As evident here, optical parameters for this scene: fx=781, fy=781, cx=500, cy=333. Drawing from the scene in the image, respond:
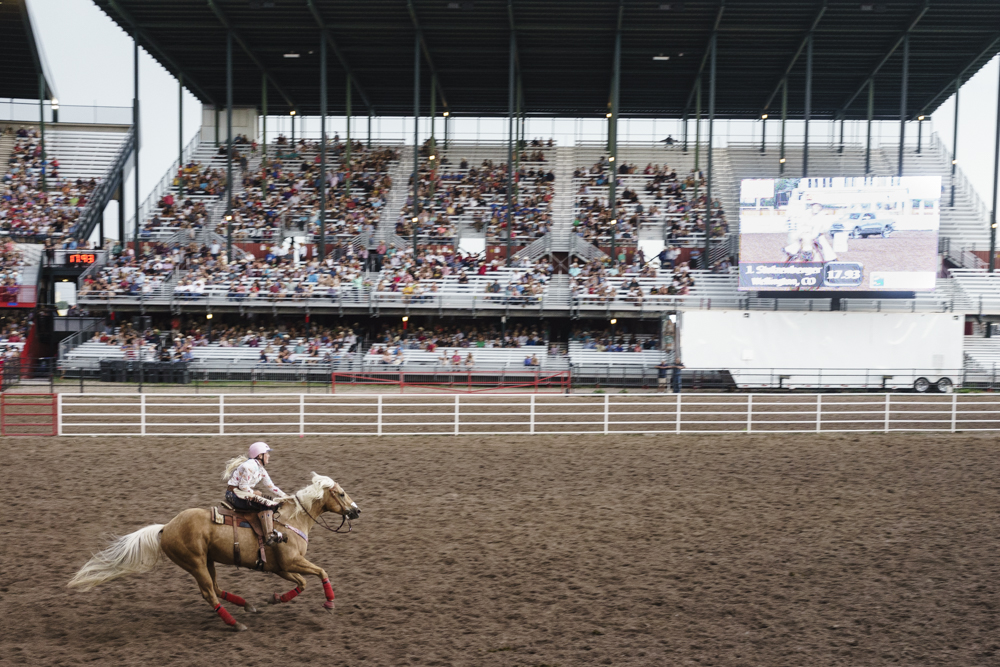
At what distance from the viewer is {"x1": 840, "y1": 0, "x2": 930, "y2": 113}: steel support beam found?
28.7m

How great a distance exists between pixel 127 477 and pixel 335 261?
19325 millimetres

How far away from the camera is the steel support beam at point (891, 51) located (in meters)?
28.7

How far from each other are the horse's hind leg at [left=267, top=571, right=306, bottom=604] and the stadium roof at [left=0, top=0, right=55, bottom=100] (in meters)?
36.9

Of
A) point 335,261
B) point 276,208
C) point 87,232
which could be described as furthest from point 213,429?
point 87,232

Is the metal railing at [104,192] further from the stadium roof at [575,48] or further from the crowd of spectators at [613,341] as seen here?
the crowd of spectators at [613,341]

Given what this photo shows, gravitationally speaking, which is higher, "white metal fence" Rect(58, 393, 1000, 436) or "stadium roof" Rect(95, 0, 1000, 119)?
"stadium roof" Rect(95, 0, 1000, 119)

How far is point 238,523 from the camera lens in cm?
634

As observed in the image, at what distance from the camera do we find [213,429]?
15.3 metres

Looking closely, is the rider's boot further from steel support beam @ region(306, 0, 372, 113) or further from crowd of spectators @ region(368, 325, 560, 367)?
steel support beam @ region(306, 0, 372, 113)

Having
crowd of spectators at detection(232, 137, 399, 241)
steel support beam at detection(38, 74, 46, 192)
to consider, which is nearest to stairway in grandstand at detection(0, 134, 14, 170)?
steel support beam at detection(38, 74, 46, 192)

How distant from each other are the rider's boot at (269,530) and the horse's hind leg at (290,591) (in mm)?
322

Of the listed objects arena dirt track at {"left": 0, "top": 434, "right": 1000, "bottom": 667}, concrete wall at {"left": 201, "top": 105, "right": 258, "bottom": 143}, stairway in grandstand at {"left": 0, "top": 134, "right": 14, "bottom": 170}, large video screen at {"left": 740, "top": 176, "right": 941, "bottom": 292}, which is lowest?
arena dirt track at {"left": 0, "top": 434, "right": 1000, "bottom": 667}

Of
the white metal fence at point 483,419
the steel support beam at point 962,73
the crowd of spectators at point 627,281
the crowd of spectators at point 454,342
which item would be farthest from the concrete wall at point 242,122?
the steel support beam at point 962,73

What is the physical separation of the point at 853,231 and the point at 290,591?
72.9 ft
